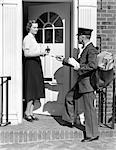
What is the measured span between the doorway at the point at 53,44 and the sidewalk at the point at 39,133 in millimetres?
1018

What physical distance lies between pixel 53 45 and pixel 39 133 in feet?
6.80

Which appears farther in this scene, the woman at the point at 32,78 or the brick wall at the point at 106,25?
the brick wall at the point at 106,25

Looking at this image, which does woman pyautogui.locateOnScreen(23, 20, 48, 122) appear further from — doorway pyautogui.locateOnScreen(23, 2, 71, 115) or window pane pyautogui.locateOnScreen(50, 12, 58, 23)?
window pane pyautogui.locateOnScreen(50, 12, 58, 23)

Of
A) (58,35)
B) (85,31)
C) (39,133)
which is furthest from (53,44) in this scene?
(39,133)

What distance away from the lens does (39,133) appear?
6176 millimetres

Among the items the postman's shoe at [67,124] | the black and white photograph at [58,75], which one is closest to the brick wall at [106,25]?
the black and white photograph at [58,75]

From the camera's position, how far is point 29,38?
667cm

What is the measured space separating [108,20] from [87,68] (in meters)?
1.55

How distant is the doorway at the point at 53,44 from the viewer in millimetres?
7387

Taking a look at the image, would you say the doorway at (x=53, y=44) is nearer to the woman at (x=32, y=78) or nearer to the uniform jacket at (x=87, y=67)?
the woman at (x=32, y=78)

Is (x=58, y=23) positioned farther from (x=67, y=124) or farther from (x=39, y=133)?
(x=39, y=133)

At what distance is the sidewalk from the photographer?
6.07 metres

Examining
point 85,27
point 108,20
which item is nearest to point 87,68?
point 85,27

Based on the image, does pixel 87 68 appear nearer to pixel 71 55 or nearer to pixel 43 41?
pixel 71 55
